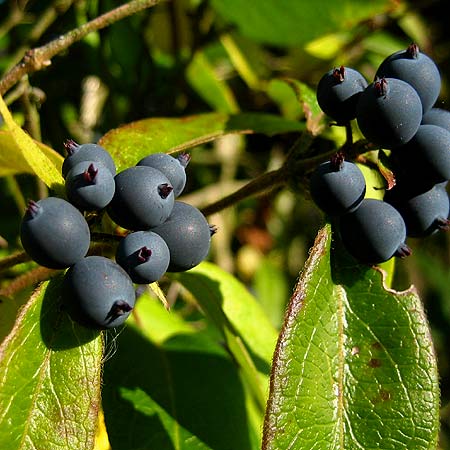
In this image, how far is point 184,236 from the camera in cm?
108

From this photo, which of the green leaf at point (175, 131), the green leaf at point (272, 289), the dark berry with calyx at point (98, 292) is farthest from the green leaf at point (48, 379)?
the green leaf at point (272, 289)

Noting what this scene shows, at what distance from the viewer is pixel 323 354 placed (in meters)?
1.19

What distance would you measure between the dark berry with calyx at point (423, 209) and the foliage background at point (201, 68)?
34 centimetres

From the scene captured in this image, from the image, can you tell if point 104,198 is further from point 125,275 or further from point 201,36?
point 201,36

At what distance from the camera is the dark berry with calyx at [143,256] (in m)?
1.02

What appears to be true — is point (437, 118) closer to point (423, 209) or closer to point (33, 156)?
point (423, 209)

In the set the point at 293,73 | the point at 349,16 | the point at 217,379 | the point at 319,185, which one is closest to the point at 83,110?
the point at 293,73

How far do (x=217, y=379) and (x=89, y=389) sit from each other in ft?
1.93

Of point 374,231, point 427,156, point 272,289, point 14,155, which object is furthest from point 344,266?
point 272,289


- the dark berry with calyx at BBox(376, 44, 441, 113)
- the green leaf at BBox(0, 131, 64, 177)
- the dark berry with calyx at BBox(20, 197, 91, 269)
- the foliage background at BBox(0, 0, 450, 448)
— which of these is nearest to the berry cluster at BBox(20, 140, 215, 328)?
the dark berry with calyx at BBox(20, 197, 91, 269)

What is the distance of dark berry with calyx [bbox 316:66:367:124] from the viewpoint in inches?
47.2

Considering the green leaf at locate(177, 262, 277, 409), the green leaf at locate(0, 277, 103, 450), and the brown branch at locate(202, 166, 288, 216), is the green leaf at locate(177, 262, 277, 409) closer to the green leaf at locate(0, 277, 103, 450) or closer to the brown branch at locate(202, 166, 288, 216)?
the brown branch at locate(202, 166, 288, 216)

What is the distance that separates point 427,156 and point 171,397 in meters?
0.73

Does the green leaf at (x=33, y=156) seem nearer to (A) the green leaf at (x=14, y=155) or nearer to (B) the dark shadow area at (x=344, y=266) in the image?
(A) the green leaf at (x=14, y=155)
